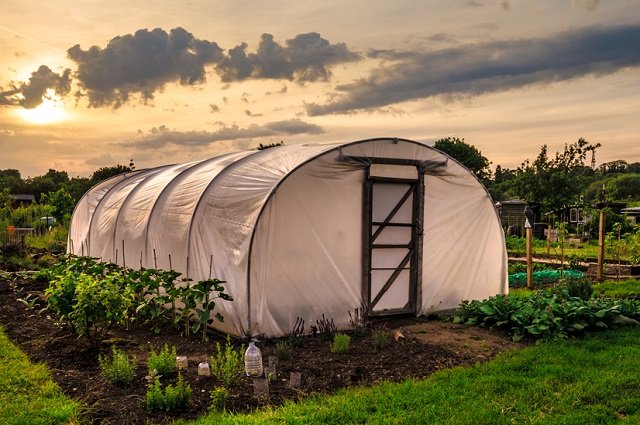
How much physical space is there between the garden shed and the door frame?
0.05 ft

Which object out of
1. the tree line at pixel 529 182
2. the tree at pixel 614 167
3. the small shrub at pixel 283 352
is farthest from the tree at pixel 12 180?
the tree at pixel 614 167

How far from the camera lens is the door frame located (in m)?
9.09

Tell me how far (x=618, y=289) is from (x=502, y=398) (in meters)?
8.24

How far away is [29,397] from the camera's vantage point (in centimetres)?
582

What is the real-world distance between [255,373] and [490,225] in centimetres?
617

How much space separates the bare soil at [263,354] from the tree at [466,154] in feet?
178

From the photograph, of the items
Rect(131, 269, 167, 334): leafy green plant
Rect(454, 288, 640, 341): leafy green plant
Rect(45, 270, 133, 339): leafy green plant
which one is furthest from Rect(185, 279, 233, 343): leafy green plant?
Rect(454, 288, 640, 341): leafy green plant

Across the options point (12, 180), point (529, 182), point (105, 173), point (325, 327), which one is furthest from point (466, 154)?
point (325, 327)

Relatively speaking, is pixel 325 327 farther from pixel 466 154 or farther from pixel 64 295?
pixel 466 154

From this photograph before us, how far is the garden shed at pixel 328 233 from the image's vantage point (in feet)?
27.0

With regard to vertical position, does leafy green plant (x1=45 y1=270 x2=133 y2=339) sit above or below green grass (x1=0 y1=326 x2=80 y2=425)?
above

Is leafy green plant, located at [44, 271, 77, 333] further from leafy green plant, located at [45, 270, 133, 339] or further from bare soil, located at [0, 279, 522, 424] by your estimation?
Result: bare soil, located at [0, 279, 522, 424]

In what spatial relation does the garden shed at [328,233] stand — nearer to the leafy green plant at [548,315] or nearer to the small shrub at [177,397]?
the leafy green plant at [548,315]

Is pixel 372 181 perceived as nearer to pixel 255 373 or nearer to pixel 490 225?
pixel 490 225
